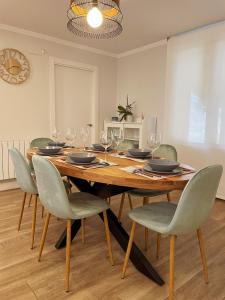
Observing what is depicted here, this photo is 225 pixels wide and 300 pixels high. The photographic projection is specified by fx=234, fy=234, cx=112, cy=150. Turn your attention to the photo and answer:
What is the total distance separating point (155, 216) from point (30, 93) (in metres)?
2.98

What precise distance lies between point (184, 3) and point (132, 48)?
67.6 inches

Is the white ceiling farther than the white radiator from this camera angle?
No

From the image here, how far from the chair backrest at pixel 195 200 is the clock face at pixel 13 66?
318cm

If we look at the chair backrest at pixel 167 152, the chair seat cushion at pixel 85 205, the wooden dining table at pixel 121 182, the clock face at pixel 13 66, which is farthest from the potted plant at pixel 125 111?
the chair seat cushion at pixel 85 205

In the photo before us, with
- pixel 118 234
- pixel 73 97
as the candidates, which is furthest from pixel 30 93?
pixel 118 234

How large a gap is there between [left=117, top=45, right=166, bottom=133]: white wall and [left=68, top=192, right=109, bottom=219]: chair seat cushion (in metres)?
2.50

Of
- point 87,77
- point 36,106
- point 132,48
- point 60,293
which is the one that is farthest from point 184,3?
point 60,293

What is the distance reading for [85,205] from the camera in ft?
5.63

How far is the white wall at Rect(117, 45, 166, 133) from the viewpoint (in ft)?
13.1

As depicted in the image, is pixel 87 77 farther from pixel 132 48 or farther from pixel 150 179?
pixel 150 179

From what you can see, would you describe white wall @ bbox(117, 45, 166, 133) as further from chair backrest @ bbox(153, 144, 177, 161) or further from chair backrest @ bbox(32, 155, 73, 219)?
chair backrest @ bbox(32, 155, 73, 219)

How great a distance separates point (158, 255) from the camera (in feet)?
6.31

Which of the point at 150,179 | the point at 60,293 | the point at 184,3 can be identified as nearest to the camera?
the point at 150,179

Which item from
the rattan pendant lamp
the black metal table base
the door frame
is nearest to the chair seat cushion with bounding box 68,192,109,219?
the black metal table base
